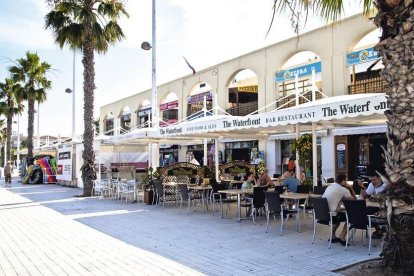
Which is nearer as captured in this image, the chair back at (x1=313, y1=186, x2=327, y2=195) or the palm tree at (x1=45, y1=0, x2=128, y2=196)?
the chair back at (x1=313, y1=186, x2=327, y2=195)

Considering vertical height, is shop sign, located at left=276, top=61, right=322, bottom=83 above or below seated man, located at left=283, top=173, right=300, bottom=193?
above

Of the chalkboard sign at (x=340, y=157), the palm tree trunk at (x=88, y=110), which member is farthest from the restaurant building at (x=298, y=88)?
the palm tree trunk at (x=88, y=110)

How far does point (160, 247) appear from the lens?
280 inches

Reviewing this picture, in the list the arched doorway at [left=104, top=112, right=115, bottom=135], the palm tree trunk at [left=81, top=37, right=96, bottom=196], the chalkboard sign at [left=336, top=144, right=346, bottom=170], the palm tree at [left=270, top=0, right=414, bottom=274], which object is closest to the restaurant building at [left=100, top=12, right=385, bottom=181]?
the chalkboard sign at [left=336, top=144, right=346, bottom=170]

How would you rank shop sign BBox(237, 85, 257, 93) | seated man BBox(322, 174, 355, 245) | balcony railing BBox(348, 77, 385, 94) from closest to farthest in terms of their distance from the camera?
seated man BBox(322, 174, 355, 245), balcony railing BBox(348, 77, 385, 94), shop sign BBox(237, 85, 257, 93)

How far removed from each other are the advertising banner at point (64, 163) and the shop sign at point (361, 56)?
14987 mm

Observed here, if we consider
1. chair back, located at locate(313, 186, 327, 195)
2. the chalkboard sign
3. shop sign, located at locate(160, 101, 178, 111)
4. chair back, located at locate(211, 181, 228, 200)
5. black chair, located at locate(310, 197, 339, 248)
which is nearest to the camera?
black chair, located at locate(310, 197, 339, 248)

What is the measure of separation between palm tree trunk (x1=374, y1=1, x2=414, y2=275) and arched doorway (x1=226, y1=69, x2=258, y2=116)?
1940cm

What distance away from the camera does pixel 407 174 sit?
506cm

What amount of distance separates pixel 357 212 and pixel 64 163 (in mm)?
19885

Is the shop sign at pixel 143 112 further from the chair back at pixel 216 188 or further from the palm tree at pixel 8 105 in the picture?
the chair back at pixel 216 188

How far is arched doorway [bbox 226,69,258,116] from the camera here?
25.4 meters

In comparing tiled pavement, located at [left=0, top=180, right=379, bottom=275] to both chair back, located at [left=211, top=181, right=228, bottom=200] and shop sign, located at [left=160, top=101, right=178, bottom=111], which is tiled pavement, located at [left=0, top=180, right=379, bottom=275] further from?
shop sign, located at [left=160, top=101, right=178, bottom=111]

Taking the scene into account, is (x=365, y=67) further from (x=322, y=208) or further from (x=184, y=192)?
(x=322, y=208)
